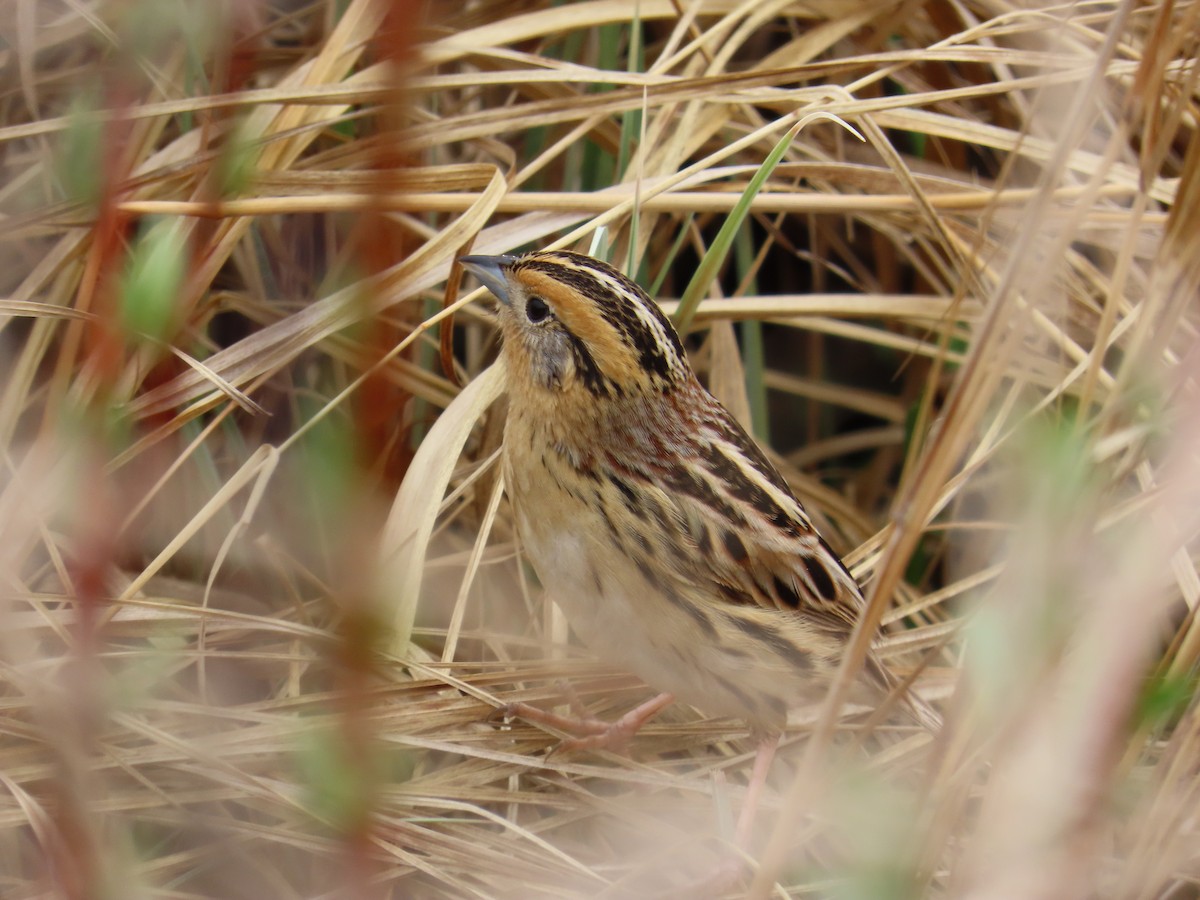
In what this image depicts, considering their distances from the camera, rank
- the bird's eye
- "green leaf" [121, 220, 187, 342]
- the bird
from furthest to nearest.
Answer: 1. the bird's eye
2. the bird
3. "green leaf" [121, 220, 187, 342]

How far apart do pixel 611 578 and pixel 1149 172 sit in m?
1.27

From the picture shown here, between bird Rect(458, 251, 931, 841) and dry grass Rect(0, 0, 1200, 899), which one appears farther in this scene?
bird Rect(458, 251, 931, 841)

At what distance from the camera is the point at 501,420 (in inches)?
131

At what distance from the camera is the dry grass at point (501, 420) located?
1.51 m

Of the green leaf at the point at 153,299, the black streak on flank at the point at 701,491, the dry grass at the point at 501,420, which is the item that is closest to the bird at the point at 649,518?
the black streak on flank at the point at 701,491

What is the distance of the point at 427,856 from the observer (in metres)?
2.45

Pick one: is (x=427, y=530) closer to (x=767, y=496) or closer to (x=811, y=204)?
(x=767, y=496)

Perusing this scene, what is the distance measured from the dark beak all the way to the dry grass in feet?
0.52

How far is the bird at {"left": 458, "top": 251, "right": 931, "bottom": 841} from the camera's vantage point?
8.65 ft

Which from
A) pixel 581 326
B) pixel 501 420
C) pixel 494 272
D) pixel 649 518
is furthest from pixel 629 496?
pixel 501 420

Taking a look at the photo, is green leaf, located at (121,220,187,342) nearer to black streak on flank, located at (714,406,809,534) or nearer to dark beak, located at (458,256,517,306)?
dark beak, located at (458,256,517,306)

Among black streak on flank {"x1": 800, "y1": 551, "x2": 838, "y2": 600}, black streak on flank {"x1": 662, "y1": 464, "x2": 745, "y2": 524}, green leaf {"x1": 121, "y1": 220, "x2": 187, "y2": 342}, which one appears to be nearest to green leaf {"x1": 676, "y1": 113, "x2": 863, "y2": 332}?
black streak on flank {"x1": 662, "y1": 464, "x2": 745, "y2": 524}

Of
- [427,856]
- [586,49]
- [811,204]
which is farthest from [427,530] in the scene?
Answer: [586,49]

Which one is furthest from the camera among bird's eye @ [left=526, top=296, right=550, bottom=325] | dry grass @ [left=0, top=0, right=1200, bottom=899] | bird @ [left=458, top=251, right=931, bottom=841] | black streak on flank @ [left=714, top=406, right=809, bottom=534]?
black streak on flank @ [left=714, top=406, right=809, bottom=534]
